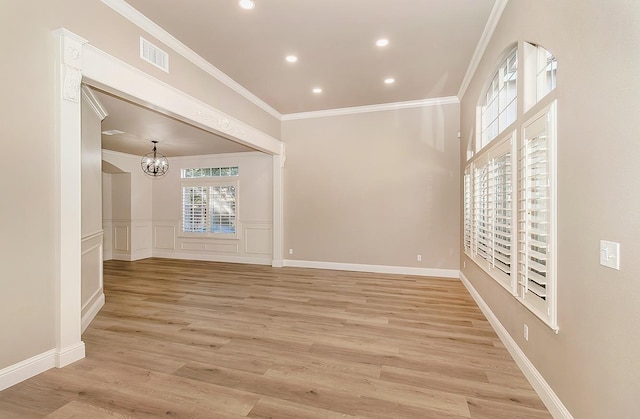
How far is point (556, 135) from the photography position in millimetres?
1903

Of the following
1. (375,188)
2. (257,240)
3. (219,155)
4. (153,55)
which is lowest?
(257,240)

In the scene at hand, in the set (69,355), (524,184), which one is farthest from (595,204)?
(69,355)

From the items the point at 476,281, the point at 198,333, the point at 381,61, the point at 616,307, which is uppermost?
the point at 381,61

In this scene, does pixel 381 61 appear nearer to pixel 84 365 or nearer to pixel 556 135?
pixel 556 135

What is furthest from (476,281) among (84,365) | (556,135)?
(84,365)

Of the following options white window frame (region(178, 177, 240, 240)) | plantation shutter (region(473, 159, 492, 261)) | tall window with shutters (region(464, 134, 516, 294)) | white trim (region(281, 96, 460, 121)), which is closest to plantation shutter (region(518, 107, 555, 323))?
tall window with shutters (region(464, 134, 516, 294))

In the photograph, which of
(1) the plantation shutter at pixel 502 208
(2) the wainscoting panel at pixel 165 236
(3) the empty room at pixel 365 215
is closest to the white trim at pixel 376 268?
(3) the empty room at pixel 365 215

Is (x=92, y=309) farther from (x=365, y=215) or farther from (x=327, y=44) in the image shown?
(x=365, y=215)

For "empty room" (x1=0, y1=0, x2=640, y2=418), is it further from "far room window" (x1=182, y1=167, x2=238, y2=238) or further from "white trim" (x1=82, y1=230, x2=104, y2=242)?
"far room window" (x1=182, y1=167, x2=238, y2=238)

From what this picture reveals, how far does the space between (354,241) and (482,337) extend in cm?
334

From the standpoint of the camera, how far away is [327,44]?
12.0 ft

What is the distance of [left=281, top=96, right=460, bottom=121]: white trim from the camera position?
555 centimetres

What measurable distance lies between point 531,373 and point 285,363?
6.29ft

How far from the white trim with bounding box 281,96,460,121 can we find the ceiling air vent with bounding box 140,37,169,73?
10.7 ft
